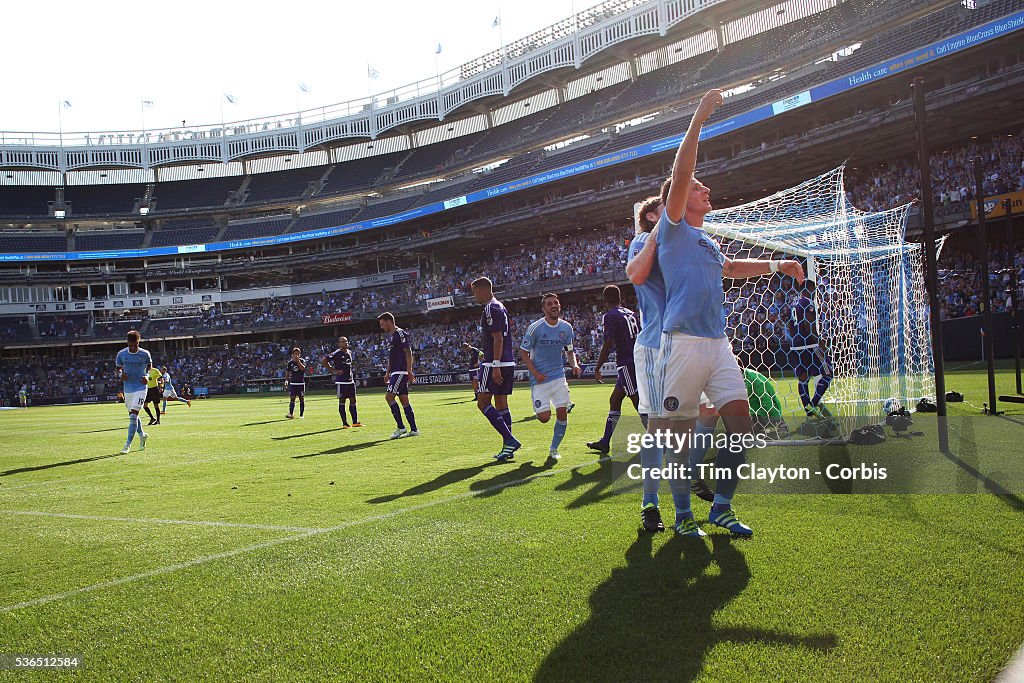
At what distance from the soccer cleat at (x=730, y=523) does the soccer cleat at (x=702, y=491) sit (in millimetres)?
1054

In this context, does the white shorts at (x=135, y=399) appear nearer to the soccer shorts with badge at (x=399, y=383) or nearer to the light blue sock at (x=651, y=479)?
the soccer shorts with badge at (x=399, y=383)

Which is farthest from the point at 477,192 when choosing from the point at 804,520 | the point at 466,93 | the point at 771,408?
the point at 804,520

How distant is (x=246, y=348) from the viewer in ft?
193

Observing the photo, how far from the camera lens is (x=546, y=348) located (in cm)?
905

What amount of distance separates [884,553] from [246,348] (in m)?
60.1

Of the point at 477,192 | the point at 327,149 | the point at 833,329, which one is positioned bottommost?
the point at 833,329

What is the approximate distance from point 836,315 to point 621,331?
4.62 metres

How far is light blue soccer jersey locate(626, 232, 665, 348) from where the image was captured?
15.9 feet

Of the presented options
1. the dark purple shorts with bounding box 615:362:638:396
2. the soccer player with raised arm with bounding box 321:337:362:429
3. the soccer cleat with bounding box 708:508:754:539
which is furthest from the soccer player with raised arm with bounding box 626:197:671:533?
the soccer player with raised arm with bounding box 321:337:362:429

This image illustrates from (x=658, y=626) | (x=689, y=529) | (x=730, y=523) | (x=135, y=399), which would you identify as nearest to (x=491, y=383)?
(x=689, y=529)

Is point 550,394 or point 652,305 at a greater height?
point 652,305

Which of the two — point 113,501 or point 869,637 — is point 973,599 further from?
point 113,501

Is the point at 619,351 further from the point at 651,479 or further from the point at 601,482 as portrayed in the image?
the point at 651,479

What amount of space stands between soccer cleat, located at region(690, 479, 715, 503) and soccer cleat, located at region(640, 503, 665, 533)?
3.45 feet
